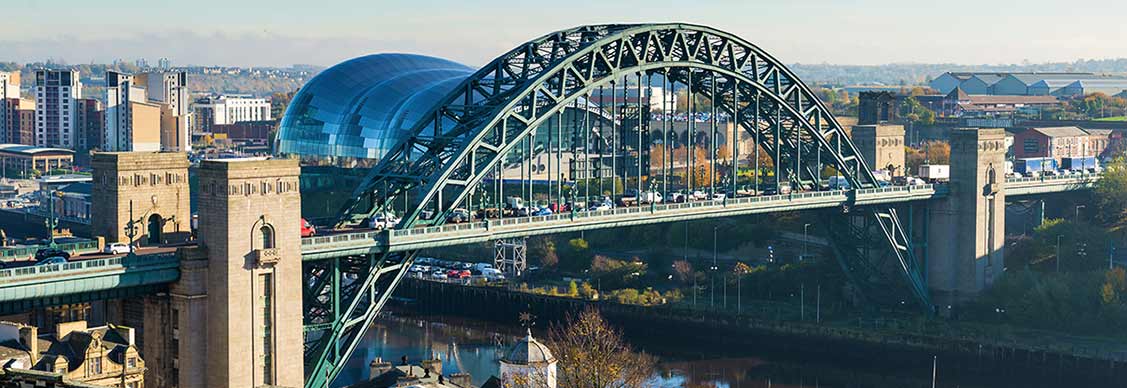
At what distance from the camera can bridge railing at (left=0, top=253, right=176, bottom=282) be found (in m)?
48.2

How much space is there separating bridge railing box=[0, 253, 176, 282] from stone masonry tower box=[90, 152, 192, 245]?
197 inches

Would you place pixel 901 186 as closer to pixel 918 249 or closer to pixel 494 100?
pixel 918 249

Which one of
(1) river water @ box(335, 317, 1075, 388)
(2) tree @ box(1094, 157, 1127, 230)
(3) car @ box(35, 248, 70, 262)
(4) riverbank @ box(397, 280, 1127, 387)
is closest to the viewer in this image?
(3) car @ box(35, 248, 70, 262)

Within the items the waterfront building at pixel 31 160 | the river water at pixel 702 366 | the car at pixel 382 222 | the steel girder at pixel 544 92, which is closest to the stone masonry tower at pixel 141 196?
the car at pixel 382 222

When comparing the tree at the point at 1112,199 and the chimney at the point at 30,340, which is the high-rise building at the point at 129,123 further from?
the chimney at the point at 30,340

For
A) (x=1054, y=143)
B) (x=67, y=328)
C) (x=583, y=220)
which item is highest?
(x=1054, y=143)

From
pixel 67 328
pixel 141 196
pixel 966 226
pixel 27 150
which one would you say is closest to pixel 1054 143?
pixel 966 226

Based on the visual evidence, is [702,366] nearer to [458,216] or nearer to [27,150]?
[458,216]

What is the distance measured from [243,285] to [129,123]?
140 m

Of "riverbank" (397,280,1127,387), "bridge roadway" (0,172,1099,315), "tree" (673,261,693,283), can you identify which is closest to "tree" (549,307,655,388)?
"bridge roadway" (0,172,1099,315)

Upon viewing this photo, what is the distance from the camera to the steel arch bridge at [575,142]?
61094 millimetres

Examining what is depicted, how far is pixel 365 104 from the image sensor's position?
128875 millimetres

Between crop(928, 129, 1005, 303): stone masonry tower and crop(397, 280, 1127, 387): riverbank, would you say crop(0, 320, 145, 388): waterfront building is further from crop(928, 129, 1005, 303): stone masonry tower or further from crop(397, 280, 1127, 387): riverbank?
crop(928, 129, 1005, 303): stone masonry tower

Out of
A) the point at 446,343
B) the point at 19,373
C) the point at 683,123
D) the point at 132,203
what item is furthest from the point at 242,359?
the point at 683,123
